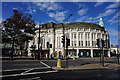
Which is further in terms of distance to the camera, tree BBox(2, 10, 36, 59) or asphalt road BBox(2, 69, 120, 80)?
tree BBox(2, 10, 36, 59)

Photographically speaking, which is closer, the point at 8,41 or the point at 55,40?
the point at 8,41

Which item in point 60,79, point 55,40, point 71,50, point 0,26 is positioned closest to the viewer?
point 60,79

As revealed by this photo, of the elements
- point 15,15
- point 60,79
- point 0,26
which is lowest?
point 60,79

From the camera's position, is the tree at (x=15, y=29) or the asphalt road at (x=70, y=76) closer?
the asphalt road at (x=70, y=76)

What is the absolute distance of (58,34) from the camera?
54781mm

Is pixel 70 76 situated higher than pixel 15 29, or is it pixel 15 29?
pixel 15 29

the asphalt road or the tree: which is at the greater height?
the tree

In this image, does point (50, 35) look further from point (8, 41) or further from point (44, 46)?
point (8, 41)

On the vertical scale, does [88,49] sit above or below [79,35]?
below

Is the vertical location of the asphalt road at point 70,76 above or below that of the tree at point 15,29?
below

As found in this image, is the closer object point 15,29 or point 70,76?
point 70,76

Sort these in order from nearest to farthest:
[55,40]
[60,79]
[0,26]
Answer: [60,79], [0,26], [55,40]

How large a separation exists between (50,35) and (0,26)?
34259 millimetres

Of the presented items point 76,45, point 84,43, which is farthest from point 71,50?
point 84,43
